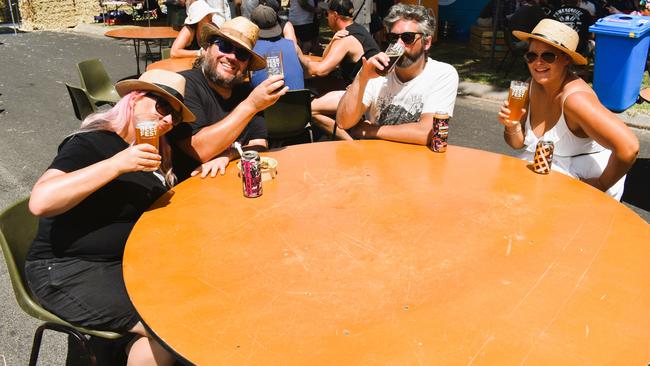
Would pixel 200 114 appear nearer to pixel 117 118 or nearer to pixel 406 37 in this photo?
pixel 117 118

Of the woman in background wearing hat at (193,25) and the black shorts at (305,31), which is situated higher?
the woman in background wearing hat at (193,25)

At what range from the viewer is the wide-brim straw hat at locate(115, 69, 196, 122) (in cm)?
222

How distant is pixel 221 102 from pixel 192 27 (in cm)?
316

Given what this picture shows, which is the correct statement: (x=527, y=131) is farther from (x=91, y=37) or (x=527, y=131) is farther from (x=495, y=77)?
(x=91, y=37)

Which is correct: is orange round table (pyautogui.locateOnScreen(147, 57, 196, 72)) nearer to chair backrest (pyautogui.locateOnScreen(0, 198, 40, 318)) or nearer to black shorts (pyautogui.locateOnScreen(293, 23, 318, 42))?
chair backrest (pyautogui.locateOnScreen(0, 198, 40, 318))

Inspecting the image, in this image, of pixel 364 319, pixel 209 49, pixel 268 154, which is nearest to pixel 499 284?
pixel 364 319

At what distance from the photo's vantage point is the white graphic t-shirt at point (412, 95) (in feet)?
10.5

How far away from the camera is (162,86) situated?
2305mm

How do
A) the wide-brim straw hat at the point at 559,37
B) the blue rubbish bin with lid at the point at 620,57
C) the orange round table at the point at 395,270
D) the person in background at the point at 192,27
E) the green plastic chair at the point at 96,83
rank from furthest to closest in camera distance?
the blue rubbish bin with lid at the point at 620,57
the person in background at the point at 192,27
the green plastic chair at the point at 96,83
the wide-brim straw hat at the point at 559,37
the orange round table at the point at 395,270

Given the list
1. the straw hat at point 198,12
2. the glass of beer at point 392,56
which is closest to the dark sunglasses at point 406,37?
the glass of beer at point 392,56

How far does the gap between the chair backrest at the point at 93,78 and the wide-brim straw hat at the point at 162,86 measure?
3.32 meters

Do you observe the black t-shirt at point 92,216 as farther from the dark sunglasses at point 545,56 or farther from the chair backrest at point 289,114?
the dark sunglasses at point 545,56

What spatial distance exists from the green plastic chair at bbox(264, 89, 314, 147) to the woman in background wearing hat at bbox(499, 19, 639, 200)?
168 cm

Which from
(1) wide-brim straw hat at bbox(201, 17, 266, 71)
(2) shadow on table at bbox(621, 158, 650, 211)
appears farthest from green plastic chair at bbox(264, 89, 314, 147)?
(2) shadow on table at bbox(621, 158, 650, 211)
